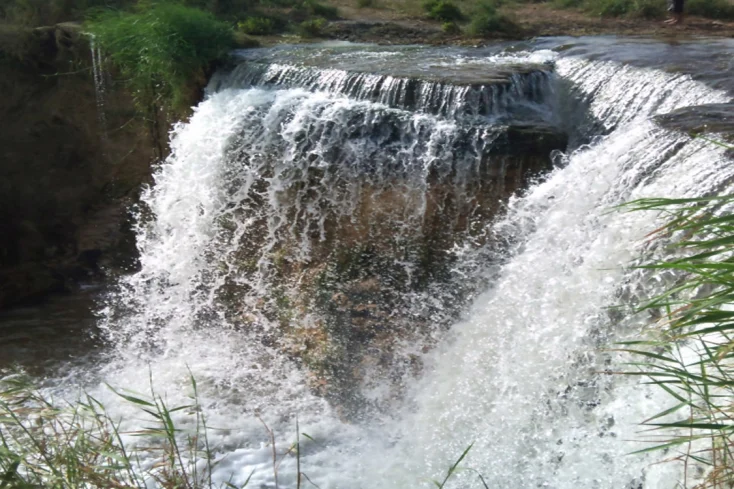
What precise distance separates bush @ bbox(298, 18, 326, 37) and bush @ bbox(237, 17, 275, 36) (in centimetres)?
49

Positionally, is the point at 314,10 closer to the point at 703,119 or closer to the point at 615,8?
the point at 615,8

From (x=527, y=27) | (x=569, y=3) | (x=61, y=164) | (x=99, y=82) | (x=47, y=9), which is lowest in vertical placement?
(x=61, y=164)

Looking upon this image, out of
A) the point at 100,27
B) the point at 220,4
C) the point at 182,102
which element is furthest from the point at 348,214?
the point at 220,4

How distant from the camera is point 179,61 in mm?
7934

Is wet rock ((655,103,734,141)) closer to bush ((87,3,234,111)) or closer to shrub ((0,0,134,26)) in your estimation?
bush ((87,3,234,111))

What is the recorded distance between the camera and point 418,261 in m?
5.57

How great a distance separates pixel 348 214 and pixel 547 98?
249cm

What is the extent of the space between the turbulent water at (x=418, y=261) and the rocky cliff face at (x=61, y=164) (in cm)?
48

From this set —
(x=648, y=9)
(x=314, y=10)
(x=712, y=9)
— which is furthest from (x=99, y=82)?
(x=712, y=9)

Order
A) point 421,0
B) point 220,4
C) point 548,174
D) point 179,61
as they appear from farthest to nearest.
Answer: point 421,0 < point 220,4 < point 179,61 < point 548,174

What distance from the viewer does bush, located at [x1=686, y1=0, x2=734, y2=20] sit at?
11.1 m

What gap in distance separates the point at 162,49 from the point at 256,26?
300 centimetres

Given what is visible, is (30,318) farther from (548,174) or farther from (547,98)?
(547,98)

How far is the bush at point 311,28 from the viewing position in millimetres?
10469
